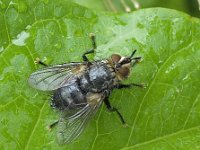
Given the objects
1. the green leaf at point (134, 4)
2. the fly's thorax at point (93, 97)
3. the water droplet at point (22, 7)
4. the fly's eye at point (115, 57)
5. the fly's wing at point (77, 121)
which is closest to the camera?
the water droplet at point (22, 7)

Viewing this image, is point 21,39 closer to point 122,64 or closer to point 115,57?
point 115,57

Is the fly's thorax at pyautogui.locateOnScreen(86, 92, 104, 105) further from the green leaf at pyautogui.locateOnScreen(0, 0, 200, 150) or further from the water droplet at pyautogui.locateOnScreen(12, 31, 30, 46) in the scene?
the water droplet at pyautogui.locateOnScreen(12, 31, 30, 46)

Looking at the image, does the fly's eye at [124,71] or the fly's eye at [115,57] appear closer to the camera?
the fly's eye at [115,57]

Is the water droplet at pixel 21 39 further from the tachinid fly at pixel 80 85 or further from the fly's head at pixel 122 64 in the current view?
the fly's head at pixel 122 64

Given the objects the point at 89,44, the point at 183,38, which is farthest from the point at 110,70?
the point at 183,38

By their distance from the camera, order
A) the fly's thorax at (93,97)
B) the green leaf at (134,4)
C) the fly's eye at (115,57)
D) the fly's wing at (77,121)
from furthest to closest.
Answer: the green leaf at (134,4), the fly's thorax at (93,97), the fly's eye at (115,57), the fly's wing at (77,121)

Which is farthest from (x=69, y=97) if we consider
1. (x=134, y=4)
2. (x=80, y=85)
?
(x=134, y=4)

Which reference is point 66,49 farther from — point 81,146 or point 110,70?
point 81,146

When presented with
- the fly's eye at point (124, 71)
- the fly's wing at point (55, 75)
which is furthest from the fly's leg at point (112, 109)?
the fly's wing at point (55, 75)
